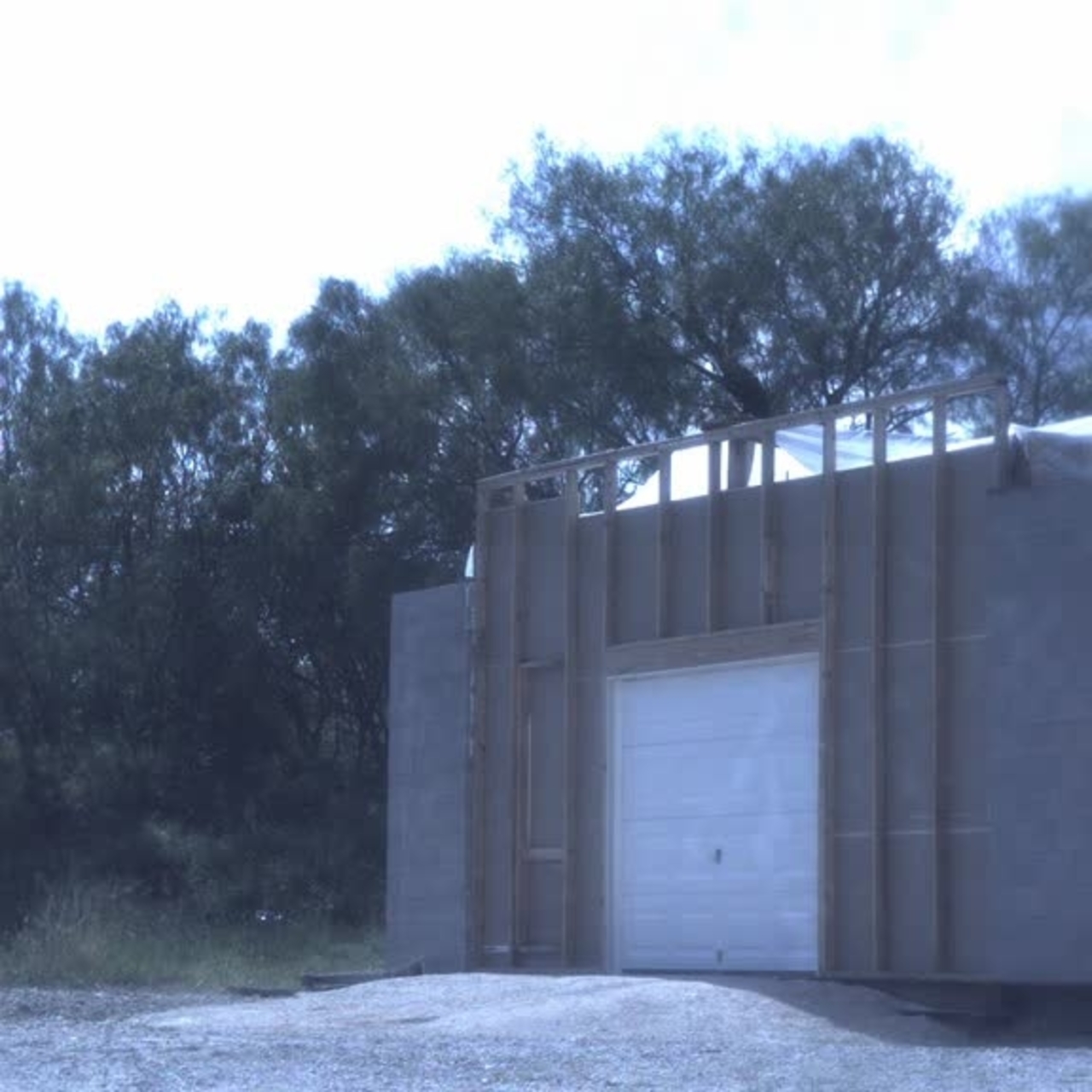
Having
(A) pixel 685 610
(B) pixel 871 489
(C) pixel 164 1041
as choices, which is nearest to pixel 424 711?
(A) pixel 685 610

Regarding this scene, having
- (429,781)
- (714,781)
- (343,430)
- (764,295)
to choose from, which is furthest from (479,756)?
(343,430)

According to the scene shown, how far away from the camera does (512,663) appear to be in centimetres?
2059

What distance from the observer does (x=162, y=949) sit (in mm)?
27562

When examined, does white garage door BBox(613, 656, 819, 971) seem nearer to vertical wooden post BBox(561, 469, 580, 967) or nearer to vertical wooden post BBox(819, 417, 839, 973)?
vertical wooden post BBox(819, 417, 839, 973)

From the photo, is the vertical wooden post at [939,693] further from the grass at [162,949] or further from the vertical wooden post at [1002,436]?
the grass at [162,949]

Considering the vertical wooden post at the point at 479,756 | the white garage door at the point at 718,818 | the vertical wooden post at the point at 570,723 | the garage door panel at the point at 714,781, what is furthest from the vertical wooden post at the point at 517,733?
the garage door panel at the point at 714,781

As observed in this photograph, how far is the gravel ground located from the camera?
11.8 m

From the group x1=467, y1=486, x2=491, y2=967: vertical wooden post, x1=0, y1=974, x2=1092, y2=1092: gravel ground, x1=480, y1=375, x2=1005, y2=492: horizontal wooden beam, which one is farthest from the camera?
x1=467, y1=486, x2=491, y2=967: vertical wooden post

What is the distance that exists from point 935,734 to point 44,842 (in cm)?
2707

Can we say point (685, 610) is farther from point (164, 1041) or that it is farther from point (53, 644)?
point (53, 644)

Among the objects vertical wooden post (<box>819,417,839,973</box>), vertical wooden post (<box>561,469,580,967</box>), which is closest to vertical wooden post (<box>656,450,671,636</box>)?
vertical wooden post (<box>561,469,580,967</box>)

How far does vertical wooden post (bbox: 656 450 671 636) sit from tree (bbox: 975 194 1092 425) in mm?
18852

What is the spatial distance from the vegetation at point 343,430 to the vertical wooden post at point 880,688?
18927 mm

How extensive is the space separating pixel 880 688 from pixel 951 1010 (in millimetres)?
2574
